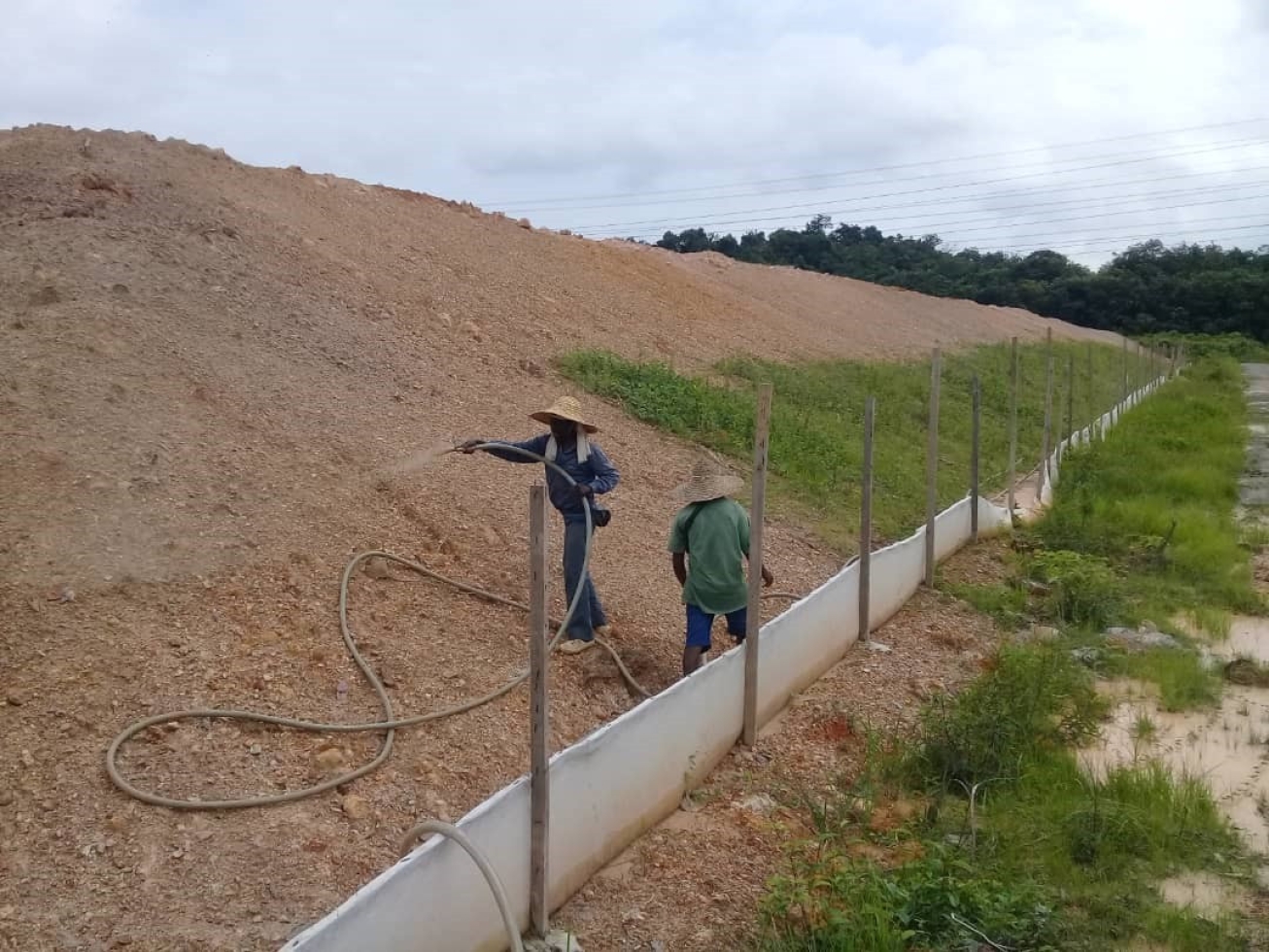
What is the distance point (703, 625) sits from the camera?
5.75 metres

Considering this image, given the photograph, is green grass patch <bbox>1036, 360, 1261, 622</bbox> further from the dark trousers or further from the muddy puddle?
the dark trousers

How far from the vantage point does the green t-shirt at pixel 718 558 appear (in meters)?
5.63

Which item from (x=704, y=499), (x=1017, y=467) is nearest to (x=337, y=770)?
(x=704, y=499)

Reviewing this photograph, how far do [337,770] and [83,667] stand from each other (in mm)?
1131

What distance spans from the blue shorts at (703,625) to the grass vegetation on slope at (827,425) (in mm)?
3331

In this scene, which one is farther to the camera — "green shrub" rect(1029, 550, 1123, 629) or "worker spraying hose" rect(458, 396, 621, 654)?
"green shrub" rect(1029, 550, 1123, 629)

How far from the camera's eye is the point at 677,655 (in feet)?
21.2

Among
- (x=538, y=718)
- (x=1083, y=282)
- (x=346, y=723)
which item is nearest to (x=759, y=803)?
(x=538, y=718)

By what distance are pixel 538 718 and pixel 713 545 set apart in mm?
2128

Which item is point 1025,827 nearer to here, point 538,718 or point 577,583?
point 538,718

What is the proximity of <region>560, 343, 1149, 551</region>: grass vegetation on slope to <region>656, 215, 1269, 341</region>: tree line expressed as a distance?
3422 centimetres

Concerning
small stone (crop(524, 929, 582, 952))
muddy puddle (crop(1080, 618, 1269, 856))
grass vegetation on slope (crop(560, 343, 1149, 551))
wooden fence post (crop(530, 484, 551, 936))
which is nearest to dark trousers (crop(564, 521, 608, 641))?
wooden fence post (crop(530, 484, 551, 936))

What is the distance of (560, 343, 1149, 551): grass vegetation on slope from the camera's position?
10.2 metres

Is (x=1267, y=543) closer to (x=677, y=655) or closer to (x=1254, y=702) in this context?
(x=1254, y=702)
